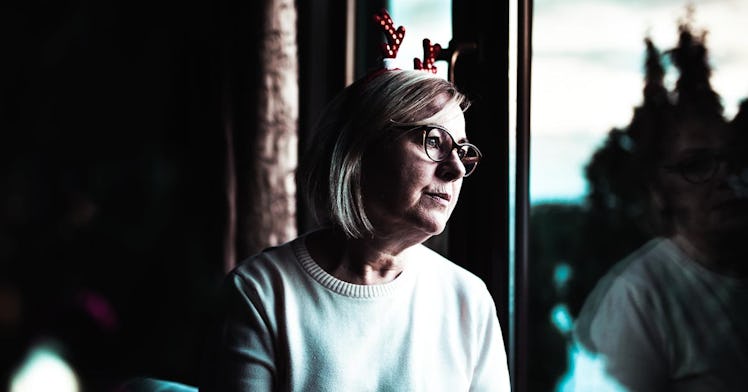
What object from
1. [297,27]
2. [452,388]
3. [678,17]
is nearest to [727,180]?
[678,17]

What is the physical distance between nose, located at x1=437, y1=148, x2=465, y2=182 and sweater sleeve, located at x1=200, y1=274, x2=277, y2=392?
0.39 m

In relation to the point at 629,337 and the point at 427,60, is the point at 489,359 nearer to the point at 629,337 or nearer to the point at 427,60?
the point at 629,337

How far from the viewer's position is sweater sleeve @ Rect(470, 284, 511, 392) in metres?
1.29

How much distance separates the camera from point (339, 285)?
4.15ft

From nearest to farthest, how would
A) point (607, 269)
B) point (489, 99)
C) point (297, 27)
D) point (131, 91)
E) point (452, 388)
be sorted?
point (452, 388), point (607, 269), point (489, 99), point (297, 27), point (131, 91)

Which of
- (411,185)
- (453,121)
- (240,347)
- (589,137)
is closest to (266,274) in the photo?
(240,347)

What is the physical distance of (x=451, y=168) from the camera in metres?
1.21

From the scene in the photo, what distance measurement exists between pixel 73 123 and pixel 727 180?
269cm

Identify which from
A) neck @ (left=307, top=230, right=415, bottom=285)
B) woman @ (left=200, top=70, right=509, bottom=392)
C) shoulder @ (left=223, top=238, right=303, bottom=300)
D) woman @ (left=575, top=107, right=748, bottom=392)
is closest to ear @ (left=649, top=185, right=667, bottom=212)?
woman @ (left=575, top=107, right=748, bottom=392)

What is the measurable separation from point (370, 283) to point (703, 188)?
601mm

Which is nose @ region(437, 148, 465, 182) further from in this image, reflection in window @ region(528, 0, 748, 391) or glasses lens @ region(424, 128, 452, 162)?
reflection in window @ region(528, 0, 748, 391)

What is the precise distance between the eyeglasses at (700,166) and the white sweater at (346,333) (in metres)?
0.43

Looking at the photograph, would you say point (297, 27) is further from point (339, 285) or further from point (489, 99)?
point (339, 285)

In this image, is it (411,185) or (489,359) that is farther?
(489,359)
